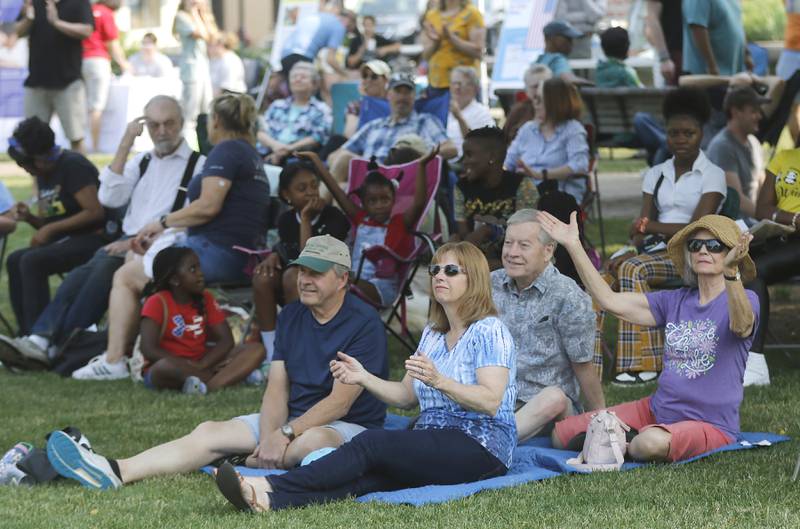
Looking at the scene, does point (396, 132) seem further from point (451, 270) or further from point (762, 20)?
point (762, 20)

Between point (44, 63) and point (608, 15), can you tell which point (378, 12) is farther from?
Answer: point (44, 63)

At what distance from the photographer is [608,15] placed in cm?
2603

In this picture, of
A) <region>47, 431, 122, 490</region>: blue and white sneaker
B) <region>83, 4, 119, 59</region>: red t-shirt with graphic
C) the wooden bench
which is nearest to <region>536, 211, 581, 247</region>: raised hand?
<region>47, 431, 122, 490</region>: blue and white sneaker

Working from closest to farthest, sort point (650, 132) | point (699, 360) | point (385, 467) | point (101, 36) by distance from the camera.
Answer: point (385, 467) < point (699, 360) < point (650, 132) < point (101, 36)

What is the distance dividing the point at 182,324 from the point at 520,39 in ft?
31.0

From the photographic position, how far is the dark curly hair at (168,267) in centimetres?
798

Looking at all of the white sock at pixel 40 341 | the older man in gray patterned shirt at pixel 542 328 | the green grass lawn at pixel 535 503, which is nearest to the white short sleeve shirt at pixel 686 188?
the green grass lawn at pixel 535 503

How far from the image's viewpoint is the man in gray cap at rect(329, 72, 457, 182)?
10094mm

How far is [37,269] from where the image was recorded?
9273mm

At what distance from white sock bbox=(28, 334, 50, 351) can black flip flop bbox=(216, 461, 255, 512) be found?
3987mm

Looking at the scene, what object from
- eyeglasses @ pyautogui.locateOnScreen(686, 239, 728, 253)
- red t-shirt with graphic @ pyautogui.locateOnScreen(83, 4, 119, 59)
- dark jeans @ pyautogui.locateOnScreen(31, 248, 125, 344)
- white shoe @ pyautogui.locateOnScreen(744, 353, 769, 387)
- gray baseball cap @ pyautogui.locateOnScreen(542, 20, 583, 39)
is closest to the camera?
eyeglasses @ pyautogui.locateOnScreen(686, 239, 728, 253)

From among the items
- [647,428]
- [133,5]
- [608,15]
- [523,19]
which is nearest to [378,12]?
[608,15]

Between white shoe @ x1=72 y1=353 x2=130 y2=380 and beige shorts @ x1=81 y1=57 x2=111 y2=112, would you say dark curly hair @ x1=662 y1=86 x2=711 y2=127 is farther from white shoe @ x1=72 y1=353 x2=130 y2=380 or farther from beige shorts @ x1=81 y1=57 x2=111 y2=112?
beige shorts @ x1=81 y1=57 x2=111 y2=112

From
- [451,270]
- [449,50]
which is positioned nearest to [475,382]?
[451,270]
